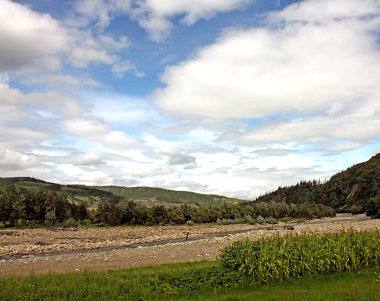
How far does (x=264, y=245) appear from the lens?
20859mm

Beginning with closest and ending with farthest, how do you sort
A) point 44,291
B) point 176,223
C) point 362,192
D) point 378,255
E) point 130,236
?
1. point 44,291
2. point 378,255
3. point 130,236
4. point 176,223
5. point 362,192

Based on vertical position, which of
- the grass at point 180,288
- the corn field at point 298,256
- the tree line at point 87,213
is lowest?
the grass at point 180,288

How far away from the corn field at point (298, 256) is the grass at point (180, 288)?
867 millimetres

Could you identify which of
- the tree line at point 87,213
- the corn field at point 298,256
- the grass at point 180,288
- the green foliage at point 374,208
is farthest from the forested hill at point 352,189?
the grass at point 180,288

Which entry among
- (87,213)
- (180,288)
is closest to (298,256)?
(180,288)

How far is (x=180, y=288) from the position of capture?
684 inches

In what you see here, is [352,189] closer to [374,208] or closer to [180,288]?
[374,208]

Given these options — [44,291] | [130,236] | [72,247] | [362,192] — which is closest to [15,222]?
[130,236]

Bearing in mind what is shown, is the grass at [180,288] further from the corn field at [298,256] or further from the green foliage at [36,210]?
the green foliage at [36,210]

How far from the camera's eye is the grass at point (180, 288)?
587 inches

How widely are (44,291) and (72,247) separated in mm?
33182

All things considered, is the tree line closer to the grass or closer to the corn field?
the corn field

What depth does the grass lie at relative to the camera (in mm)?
14914

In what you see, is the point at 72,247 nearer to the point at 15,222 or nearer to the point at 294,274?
the point at 294,274
